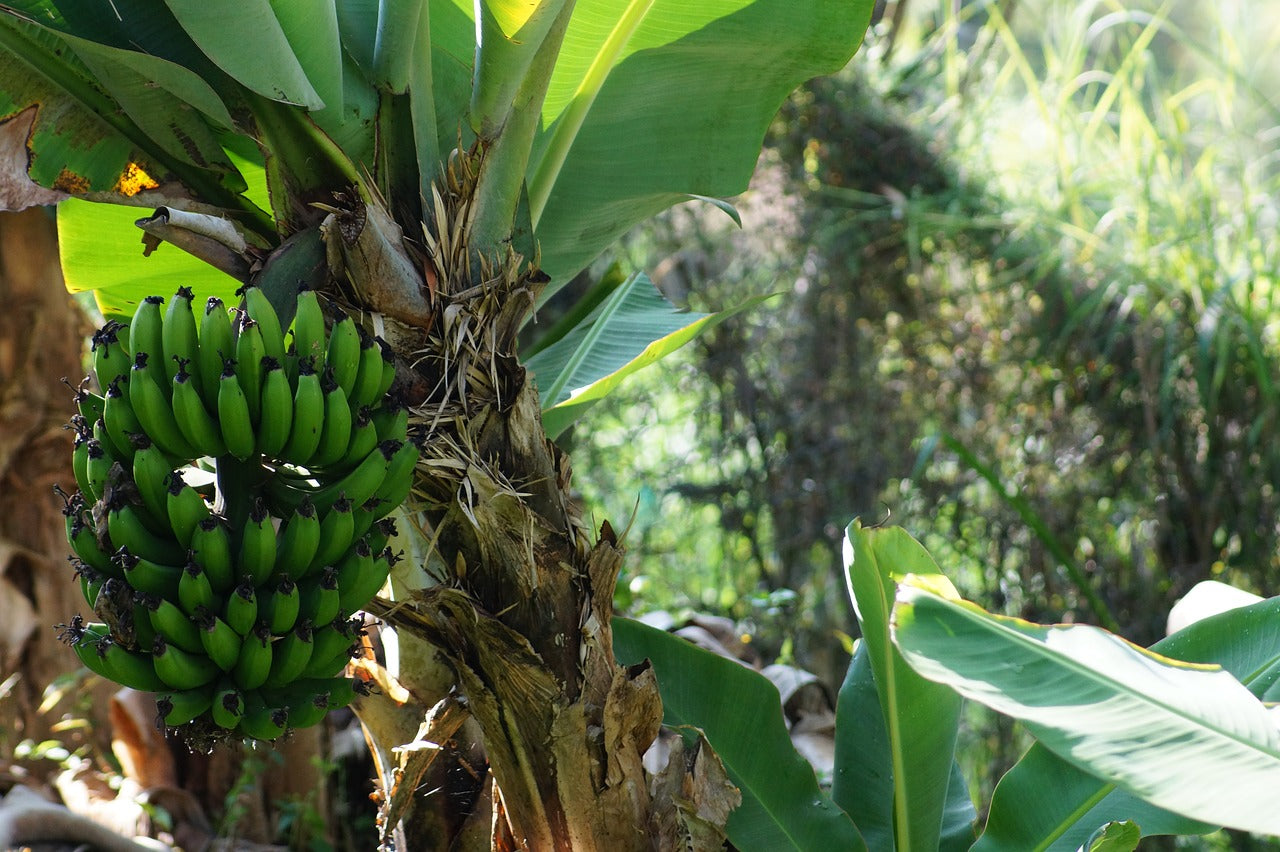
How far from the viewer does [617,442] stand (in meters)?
4.43

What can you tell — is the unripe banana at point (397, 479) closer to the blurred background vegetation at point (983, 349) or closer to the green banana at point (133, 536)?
the green banana at point (133, 536)

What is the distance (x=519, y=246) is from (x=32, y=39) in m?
0.66

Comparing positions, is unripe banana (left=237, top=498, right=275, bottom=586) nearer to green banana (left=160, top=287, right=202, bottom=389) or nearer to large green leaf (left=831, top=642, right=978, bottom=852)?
green banana (left=160, top=287, right=202, bottom=389)

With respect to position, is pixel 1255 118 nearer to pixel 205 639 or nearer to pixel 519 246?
pixel 519 246

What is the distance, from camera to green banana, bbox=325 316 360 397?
1.01m

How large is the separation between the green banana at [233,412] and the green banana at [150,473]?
0.21 feet

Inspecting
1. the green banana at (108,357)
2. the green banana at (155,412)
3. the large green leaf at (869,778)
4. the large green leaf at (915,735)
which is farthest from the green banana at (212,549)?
the large green leaf at (869,778)

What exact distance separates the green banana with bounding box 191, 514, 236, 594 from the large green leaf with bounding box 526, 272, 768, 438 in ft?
1.57

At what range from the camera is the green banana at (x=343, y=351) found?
3.32 feet

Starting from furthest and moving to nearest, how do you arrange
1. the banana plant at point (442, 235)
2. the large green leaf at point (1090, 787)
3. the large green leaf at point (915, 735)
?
the large green leaf at point (915, 735), the large green leaf at point (1090, 787), the banana plant at point (442, 235)

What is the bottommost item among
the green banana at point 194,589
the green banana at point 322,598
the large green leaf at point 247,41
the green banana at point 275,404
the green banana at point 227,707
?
the green banana at point 227,707

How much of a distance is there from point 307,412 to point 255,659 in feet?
0.83

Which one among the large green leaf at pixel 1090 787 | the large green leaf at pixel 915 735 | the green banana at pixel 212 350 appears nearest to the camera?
the green banana at pixel 212 350

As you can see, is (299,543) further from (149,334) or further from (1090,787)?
(1090,787)
